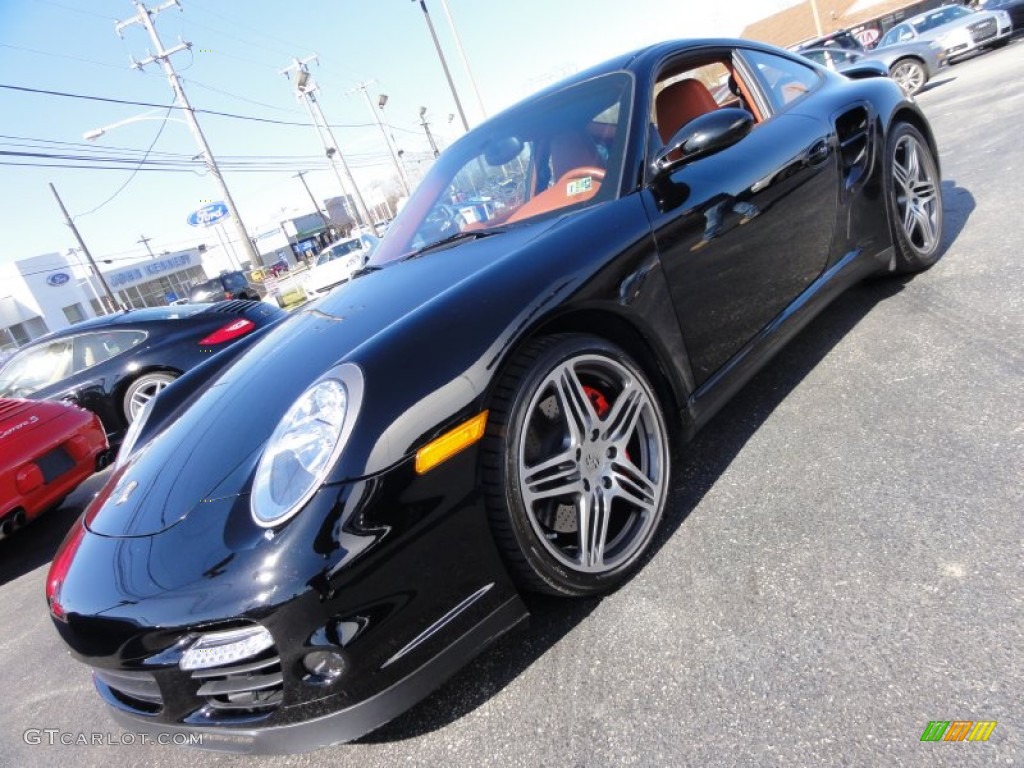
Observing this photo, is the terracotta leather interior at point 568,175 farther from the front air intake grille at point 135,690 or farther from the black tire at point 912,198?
the front air intake grille at point 135,690

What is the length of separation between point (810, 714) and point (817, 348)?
6.88 feet

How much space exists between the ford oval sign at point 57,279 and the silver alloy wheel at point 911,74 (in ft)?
172

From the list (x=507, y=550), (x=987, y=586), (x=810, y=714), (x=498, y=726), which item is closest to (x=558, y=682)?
(x=498, y=726)

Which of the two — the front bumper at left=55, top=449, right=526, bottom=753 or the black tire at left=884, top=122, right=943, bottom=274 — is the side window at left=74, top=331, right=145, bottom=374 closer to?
the front bumper at left=55, top=449, right=526, bottom=753

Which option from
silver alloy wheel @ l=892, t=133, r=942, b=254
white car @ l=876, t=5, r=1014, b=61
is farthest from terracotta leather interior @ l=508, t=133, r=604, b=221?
white car @ l=876, t=5, r=1014, b=61

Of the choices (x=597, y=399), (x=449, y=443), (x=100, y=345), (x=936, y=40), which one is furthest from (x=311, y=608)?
(x=936, y=40)

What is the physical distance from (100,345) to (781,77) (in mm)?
5768

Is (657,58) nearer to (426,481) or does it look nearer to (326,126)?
(426,481)

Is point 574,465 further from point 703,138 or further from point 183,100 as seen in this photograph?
point 183,100

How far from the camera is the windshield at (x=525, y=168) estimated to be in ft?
7.59

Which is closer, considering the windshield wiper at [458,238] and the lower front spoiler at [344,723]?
the lower front spoiler at [344,723]

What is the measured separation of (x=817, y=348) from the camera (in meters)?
3.05

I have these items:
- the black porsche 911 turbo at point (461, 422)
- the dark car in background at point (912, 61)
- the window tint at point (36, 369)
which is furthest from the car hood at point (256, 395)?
the dark car in background at point (912, 61)

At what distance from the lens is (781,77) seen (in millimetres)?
3078
